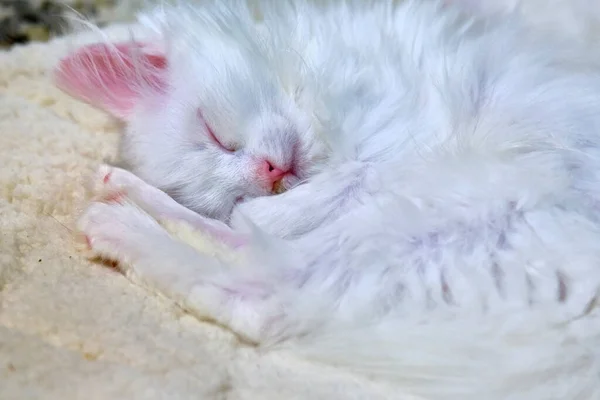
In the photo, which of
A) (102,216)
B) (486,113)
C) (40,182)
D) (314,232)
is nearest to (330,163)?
(314,232)

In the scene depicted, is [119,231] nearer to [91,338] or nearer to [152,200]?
[152,200]

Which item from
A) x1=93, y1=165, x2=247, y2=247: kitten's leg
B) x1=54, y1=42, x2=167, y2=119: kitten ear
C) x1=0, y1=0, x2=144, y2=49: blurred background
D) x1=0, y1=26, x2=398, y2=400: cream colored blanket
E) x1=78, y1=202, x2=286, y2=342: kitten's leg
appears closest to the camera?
x1=0, y1=26, x2=398, y2=400: cream colored blanket

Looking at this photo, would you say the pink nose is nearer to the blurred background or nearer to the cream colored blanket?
the cream colored blanket

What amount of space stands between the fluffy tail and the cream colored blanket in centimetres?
3

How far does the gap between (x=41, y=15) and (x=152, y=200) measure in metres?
1.01

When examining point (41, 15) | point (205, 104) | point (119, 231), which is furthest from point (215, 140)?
point (41, 15)

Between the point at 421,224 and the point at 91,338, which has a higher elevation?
the point at 421,224

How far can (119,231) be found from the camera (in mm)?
910

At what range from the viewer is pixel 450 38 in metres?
1.08

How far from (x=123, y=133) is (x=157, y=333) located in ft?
1.75

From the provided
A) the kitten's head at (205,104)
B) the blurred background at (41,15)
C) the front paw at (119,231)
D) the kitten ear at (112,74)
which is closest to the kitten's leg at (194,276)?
the front paw at (119,231)

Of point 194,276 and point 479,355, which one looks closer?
point 479,355

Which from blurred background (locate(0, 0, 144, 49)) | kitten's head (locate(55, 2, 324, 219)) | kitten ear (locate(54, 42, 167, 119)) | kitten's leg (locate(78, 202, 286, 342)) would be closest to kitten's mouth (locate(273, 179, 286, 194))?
kitten's head (locate(55, 2, 324, 219))

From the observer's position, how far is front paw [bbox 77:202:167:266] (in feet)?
2.90
